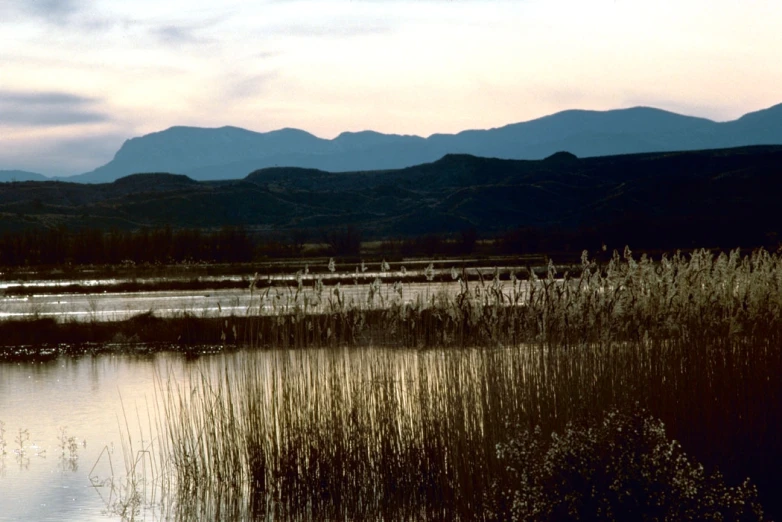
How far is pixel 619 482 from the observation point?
23.4ft

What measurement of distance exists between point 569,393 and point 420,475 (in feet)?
5.34

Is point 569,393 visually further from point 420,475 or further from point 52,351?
point 52,351

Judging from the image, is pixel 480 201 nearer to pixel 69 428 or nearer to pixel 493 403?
pixel 69 428

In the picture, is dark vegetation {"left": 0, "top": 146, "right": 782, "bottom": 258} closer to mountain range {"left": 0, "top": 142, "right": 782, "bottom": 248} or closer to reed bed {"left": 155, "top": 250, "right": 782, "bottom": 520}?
mountain range {"left": 0, "top": 142, "right": 782, "bottom": 248}

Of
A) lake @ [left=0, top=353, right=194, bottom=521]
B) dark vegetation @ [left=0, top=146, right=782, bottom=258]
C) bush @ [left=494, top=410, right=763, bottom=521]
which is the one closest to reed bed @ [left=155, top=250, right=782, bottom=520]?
bush @ [left=494, top=410, right=763, bottom=521]

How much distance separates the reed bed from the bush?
106 cm

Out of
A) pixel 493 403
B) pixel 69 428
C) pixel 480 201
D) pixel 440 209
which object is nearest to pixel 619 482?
pixel 493 403

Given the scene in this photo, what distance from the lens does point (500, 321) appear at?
9.35m

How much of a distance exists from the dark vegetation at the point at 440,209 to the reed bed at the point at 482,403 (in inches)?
1872

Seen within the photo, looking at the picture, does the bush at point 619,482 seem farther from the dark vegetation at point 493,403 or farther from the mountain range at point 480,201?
the mountain range at point 480,201

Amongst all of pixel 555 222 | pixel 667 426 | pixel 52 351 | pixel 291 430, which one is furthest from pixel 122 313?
pixel 555 222

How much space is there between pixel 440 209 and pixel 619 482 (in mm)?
97692

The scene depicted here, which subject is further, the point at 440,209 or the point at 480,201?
the point at 480,201

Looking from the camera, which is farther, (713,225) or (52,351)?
(713,225)
